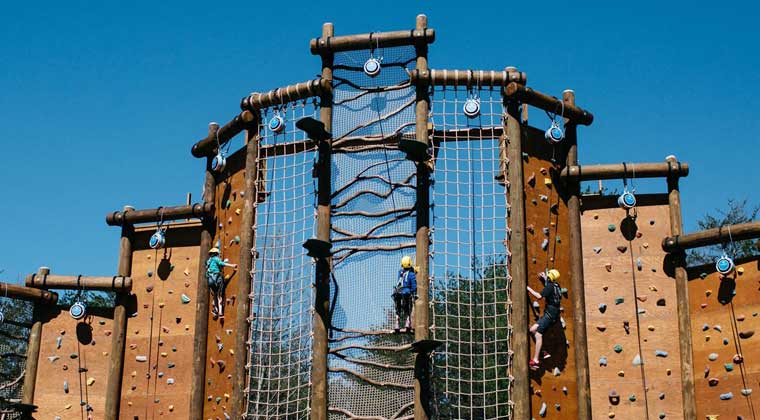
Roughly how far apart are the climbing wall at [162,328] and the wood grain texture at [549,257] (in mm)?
5200

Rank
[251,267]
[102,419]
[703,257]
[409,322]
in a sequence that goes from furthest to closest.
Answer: [703,257] → [102,419] → [251,267] → [409,322]

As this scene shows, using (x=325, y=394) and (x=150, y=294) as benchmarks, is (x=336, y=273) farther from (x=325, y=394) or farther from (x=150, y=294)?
(x=150, y=294)

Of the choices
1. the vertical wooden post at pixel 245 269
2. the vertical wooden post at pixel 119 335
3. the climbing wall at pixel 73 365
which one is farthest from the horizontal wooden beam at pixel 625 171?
the climbing wall at pixel 73 365

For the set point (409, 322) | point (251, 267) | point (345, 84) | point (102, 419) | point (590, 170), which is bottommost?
point (102, 419)

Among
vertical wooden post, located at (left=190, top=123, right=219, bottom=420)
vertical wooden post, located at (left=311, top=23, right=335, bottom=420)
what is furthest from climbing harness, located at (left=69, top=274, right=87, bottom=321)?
vertical wooden post, located at (left=311, top=23, right=335, bottom=420)

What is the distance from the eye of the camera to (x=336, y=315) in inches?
520

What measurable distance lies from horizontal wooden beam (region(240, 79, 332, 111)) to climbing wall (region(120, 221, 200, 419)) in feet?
7.50

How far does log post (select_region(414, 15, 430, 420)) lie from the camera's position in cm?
1255

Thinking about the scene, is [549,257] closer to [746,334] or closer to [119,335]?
[746,334]

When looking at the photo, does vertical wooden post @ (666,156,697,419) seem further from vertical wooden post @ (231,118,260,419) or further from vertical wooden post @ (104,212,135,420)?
vertical wooden post @ (104,212,135,420)

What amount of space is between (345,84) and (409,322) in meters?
3.48

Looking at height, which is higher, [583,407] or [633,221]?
[633,221]

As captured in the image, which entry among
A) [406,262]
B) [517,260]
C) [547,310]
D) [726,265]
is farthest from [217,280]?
[726,265]

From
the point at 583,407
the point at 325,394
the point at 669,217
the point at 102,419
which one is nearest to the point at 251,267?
the point at 325,394
